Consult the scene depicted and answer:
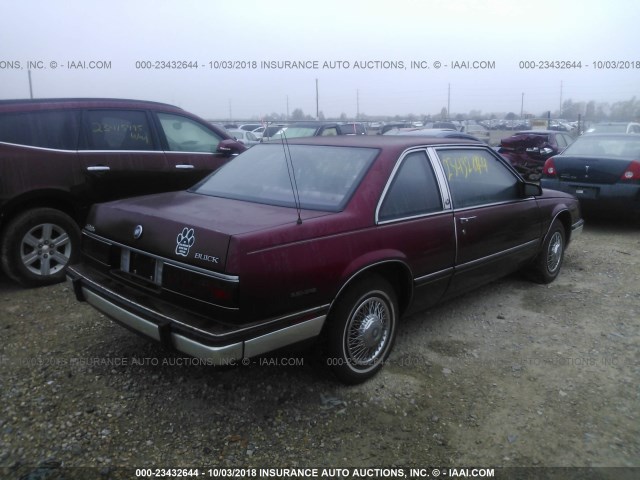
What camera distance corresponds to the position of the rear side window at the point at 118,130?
16.7 ft

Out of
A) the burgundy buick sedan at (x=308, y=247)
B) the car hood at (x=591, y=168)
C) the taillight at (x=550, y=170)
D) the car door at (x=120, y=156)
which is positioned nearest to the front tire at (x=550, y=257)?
the burgundy buick sedan at (x=308, y=247)

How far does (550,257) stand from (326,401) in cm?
320

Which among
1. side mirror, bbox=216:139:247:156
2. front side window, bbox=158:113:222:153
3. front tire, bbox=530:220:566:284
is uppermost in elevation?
front side window, bbox=158:113:222:153

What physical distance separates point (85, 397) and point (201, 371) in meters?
0.68

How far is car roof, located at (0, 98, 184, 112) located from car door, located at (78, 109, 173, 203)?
6 centimetres

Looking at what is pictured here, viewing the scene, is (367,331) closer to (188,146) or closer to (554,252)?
(554,252)

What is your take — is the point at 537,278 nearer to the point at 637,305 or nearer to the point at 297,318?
the point at 637,305

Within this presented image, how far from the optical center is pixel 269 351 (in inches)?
103

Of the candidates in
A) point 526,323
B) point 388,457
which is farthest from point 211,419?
point 526,323

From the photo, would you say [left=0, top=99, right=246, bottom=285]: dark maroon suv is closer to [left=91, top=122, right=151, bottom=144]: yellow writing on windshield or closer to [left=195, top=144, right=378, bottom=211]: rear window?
[left=91, top=122, right=151, bottom=144]: yellow writing on windshield

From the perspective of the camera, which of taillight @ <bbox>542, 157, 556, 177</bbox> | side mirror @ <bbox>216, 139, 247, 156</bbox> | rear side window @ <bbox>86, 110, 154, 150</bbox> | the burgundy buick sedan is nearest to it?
the burgundy buick sedan

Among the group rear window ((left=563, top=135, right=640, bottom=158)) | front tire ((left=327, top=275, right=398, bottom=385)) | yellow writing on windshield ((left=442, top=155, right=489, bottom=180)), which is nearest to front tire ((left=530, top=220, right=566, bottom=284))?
yellow writing on windshield ((left=442, top=155, right=489, bottom=180))

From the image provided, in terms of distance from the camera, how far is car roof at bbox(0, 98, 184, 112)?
15.2 ft

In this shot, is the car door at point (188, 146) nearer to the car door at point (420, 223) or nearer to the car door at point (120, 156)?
the car door at point (120, 156)
